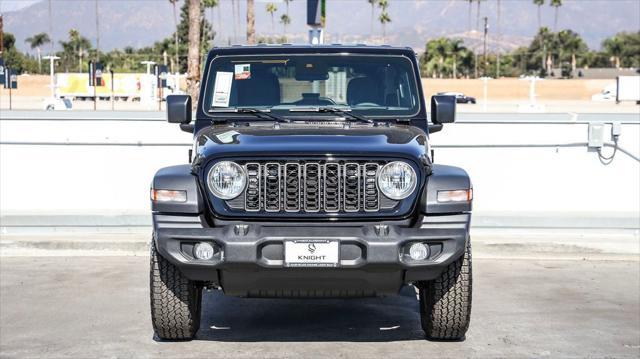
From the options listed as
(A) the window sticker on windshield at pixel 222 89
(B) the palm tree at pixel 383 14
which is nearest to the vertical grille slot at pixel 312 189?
(A) the window sticker on windshield at pixel 222 89

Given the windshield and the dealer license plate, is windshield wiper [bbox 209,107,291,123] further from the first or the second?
the dealer license plate

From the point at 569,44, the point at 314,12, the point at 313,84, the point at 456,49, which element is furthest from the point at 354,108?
the point at 569,44

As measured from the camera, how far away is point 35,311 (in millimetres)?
8422

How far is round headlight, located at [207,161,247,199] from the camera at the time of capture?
6.70 metres

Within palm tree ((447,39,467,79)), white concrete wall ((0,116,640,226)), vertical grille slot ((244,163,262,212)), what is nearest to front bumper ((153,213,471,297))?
vertical grille slot ((244,163,262,212))

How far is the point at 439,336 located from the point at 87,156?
7.19 meters

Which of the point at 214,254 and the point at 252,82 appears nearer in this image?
the point at 214,254

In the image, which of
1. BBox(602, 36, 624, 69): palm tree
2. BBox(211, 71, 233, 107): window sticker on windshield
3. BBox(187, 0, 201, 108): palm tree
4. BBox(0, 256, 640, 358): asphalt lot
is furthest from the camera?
BBox(602, 36, 624, 69): palm tree

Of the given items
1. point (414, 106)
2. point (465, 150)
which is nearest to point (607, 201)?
point (465, 150)

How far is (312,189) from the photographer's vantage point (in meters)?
6.71

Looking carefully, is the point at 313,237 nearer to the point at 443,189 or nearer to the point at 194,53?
the point at 443,189

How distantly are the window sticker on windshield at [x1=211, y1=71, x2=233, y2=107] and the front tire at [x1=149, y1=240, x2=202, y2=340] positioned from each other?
1473 mm

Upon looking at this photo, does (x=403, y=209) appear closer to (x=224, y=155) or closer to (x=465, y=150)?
(x=224, y=155)

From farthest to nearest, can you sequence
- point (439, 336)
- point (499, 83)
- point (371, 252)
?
point (499, 83), point (439, 336), point (371, 252)
